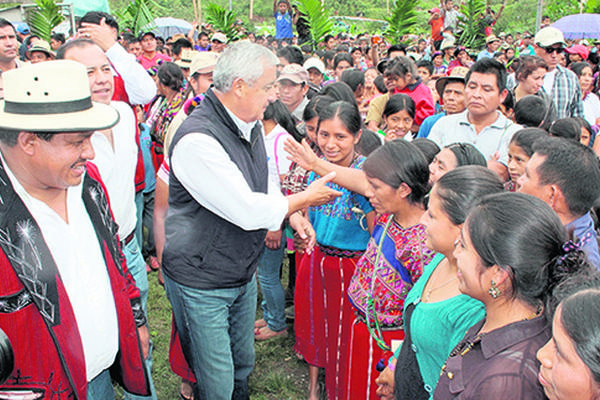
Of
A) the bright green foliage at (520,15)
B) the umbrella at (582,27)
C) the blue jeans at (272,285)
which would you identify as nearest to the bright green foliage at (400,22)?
the umbrella at (582,27)

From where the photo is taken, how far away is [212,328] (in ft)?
8.30

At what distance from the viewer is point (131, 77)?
151 inches

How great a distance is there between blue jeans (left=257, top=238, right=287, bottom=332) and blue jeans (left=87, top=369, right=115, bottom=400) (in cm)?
168

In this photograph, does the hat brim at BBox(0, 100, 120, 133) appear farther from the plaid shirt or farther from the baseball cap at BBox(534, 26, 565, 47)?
the baseball cap at BBox(534, 26, 565, 47)

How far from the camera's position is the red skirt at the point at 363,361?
2518mm

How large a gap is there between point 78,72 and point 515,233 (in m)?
1.71

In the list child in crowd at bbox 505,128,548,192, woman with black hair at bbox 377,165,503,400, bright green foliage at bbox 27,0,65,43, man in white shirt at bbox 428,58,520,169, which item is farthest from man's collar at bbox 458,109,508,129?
bright green foliage at bbox 27,0,65,43

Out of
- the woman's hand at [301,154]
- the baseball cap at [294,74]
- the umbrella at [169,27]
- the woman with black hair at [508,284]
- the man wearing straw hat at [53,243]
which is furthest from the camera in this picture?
the umbrella at [169,27]

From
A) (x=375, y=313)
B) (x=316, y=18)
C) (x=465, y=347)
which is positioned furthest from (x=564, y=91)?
(x=316, y=18)

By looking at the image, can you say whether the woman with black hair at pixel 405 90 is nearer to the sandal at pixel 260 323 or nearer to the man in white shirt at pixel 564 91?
the man in white shirt at pixel 564 91

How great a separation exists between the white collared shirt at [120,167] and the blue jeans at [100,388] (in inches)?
38.3

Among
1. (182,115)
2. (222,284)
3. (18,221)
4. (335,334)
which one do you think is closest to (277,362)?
(335,334)

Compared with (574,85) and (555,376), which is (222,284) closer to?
(555,376)

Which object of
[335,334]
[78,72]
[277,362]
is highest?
[78,72]
